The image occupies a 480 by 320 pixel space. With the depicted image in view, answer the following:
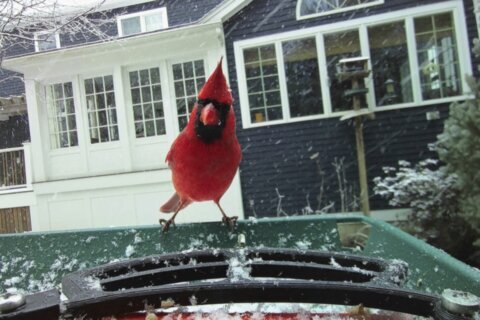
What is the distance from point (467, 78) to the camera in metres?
2.95

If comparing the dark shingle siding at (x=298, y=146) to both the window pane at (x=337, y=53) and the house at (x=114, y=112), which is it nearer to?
the window pane at (x=337, y=53)

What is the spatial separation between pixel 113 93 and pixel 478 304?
4625mm

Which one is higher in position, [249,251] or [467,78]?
[467,78]

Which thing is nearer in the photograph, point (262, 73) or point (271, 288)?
point (271, 288)

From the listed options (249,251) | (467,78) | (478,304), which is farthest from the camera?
(467,78)

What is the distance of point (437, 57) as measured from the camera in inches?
170

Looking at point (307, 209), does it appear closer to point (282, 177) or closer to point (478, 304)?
point (282, 177)

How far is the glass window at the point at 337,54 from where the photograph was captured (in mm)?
4465

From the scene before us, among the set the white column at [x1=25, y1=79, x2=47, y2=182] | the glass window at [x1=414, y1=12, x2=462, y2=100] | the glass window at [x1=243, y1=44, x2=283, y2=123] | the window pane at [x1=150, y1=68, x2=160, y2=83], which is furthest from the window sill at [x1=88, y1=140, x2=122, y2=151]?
the glass window at [x1=414, y1=12, x2=462, y2=100]

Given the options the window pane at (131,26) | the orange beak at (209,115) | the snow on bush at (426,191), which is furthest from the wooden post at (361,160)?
Result: the orange beak at (209,115)

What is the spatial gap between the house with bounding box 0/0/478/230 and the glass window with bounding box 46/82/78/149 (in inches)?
0.6

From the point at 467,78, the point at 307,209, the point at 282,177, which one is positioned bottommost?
the point at 307,209

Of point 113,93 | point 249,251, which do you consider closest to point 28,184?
point 113,93

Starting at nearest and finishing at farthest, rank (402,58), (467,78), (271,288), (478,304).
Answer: (478,304) → (271,288) → (467,78) → (402,58)
